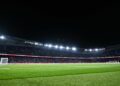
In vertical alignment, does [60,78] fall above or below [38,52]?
below

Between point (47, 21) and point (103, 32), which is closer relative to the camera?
point (47, 21)

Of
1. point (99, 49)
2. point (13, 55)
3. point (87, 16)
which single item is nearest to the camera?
point (87, 16)

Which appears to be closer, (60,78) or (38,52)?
(60,78)

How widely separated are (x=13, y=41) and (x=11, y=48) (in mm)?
4339

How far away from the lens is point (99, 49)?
82688 millimetres

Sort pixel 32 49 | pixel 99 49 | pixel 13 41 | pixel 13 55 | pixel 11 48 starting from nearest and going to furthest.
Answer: pixel 13 55 < pixel 11 48 < pixel 13 41 < pixel 32 49 < pixel 99 49

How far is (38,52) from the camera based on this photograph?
212 feet

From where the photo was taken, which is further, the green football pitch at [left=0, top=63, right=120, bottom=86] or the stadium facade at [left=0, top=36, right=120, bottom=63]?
the stadium facade at [left=0, top=36, right=120, bottom=63]

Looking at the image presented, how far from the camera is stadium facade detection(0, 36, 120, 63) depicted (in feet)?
178

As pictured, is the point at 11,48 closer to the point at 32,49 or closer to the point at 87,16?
the point at 32,49

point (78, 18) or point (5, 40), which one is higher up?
point (78, 18)

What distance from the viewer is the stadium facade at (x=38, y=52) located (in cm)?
5431

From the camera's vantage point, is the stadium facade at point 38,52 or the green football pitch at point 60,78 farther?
the stadium facade at point 38,52

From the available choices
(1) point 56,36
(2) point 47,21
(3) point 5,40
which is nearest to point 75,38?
(1) point 56,36
